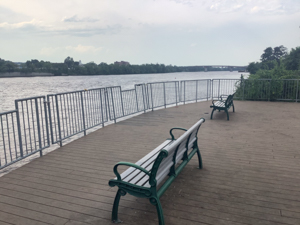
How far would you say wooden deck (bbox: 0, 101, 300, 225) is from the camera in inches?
122

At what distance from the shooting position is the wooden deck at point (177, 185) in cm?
309

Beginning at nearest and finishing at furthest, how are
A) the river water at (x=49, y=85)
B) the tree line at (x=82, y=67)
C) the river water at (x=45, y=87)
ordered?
the river water at (x=45, y=87)
the river water at (x=49, y=85)
the tree line at (x=82, y=67)

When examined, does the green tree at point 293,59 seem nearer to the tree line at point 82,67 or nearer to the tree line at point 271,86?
the tree line at point 271,86

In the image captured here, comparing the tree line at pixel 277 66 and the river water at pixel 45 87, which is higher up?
the tree line at pixel 277 66

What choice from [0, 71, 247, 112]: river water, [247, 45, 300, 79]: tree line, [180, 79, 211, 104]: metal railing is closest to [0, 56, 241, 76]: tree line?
[0, 71, 247, 112]: river water

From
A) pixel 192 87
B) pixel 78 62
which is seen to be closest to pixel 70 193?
pixel 192 87

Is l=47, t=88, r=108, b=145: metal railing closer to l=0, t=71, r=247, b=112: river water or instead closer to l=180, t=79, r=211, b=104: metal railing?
l=180, t=79, r=211, b=104: metal railing

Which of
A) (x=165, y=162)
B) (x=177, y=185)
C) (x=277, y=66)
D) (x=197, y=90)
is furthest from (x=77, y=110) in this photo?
(x=277, y=66)

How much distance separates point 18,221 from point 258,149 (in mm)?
4762

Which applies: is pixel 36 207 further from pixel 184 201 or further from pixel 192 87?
pixel 192 87

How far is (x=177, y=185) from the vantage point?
3877 mm

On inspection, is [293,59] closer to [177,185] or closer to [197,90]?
[197,90]

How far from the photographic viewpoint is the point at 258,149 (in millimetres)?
5641

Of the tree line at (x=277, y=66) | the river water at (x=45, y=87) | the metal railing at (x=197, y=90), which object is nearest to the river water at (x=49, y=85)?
the river water at (x=45, y=87)
